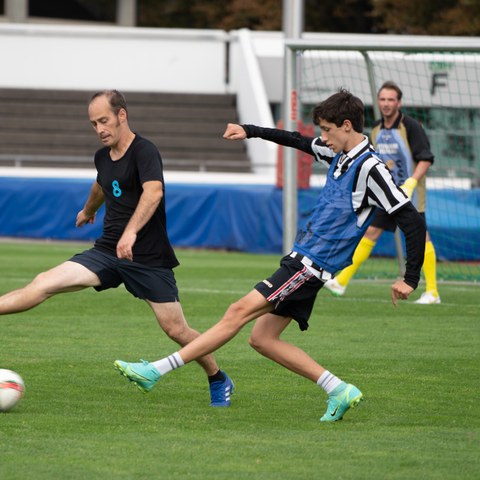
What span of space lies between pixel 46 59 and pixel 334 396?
2995 centimetres

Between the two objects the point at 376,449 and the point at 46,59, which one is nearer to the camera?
the point at 376,449

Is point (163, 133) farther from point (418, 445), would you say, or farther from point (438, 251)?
point (418, 445)

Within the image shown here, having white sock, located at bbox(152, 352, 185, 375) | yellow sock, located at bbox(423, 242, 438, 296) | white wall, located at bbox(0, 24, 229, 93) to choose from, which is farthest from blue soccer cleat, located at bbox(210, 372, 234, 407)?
white wall, located at bbox(0, 24, 229, 93)

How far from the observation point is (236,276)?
17812 millimetres

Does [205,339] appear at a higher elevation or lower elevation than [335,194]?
lower

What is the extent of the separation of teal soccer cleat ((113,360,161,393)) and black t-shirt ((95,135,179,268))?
0.90 meters

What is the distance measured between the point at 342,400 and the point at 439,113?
2042 centimetres

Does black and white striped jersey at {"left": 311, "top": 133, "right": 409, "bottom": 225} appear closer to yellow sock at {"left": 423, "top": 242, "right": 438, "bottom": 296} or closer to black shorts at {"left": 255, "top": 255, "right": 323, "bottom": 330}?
black shorts at {"left": 255, "top": 255, "right": 323, "bottom": 330}

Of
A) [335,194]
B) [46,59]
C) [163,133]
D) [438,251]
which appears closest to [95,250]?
[335,194]

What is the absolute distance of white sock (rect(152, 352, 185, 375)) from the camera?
7.34m

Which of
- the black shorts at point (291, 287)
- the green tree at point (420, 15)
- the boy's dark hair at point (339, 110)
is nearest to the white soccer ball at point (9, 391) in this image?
the black shorts at point (291, 287)

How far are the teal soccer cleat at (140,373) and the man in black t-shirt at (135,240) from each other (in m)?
0.66

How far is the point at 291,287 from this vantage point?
741 centimetres

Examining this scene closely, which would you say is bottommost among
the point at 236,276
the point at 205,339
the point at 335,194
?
the point at 236,276
